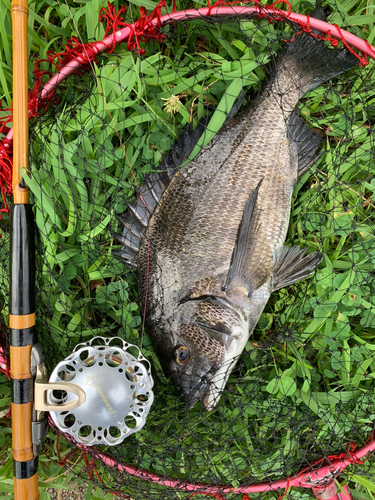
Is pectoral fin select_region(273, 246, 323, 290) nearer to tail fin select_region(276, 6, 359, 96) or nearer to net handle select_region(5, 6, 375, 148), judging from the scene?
tail fin select_region(276, 6, 359, 96)

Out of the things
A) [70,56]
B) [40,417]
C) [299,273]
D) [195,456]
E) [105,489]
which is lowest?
[105,489]

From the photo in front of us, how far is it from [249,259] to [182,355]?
2.34 ft

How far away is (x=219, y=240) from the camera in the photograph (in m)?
2.30

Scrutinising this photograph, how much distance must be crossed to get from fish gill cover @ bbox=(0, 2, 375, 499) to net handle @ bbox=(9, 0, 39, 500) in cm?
30

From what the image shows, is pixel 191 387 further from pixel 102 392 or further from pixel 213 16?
pixel 213 16

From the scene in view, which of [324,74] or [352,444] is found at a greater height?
[324,74]

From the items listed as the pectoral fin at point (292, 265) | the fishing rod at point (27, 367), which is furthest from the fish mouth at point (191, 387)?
the pectoral fin at point (292, 265)

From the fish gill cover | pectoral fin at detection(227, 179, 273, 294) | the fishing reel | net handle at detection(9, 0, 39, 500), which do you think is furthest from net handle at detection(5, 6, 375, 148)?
the fishing reel

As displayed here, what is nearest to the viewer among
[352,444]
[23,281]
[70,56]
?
[23,281]

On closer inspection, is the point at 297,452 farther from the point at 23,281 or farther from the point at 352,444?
the point at 23,281

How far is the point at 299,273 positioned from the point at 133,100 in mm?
1508

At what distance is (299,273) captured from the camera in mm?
2400

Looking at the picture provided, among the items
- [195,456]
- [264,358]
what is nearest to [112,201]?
[264,358]

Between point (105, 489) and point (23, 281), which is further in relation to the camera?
point (105, 489)
